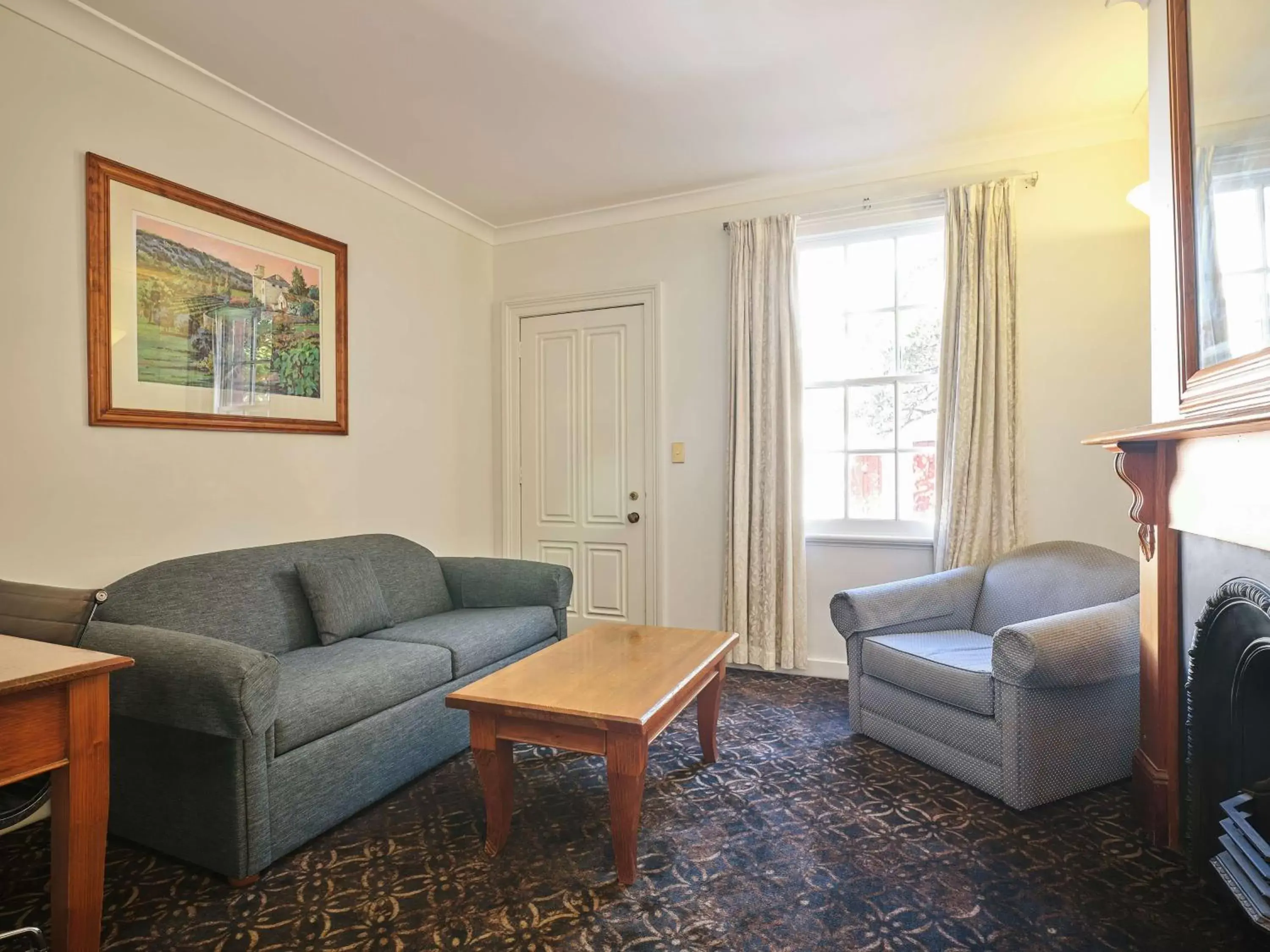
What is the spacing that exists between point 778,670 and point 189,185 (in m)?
3.63

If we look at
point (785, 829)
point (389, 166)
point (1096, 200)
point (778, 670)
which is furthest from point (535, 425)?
point (1096, 200)

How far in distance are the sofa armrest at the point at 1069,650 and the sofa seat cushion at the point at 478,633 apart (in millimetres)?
1959

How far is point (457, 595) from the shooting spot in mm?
3586

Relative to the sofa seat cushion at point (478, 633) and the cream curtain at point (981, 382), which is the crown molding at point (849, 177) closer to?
the cream curtain at point (981, 382)

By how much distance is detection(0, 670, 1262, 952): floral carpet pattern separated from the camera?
5.45ft

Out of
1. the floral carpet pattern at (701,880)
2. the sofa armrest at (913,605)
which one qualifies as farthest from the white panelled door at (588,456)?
the floral carpet pattern at (701,880)

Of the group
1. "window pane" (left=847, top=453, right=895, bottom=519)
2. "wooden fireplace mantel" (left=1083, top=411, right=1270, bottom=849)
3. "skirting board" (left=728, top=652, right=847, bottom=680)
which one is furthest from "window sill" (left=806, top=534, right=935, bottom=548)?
"wooden fireplace mantel" (left=1083, top=411, right=1270, bottom=849)

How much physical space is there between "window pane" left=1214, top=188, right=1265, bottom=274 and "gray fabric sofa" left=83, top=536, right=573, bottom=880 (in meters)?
2.68

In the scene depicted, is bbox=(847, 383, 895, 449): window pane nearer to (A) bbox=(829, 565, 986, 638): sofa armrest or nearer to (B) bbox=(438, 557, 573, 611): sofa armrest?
(A) bbox=(829, 565, 986, 638): sofa armrest

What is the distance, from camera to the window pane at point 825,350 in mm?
3824

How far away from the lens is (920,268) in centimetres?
365

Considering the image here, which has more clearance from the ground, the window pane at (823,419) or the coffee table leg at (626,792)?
the window pane at (823,419)

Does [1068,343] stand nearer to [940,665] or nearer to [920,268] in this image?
[920,268]

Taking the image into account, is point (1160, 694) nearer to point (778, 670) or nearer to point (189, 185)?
point (778, 670)
